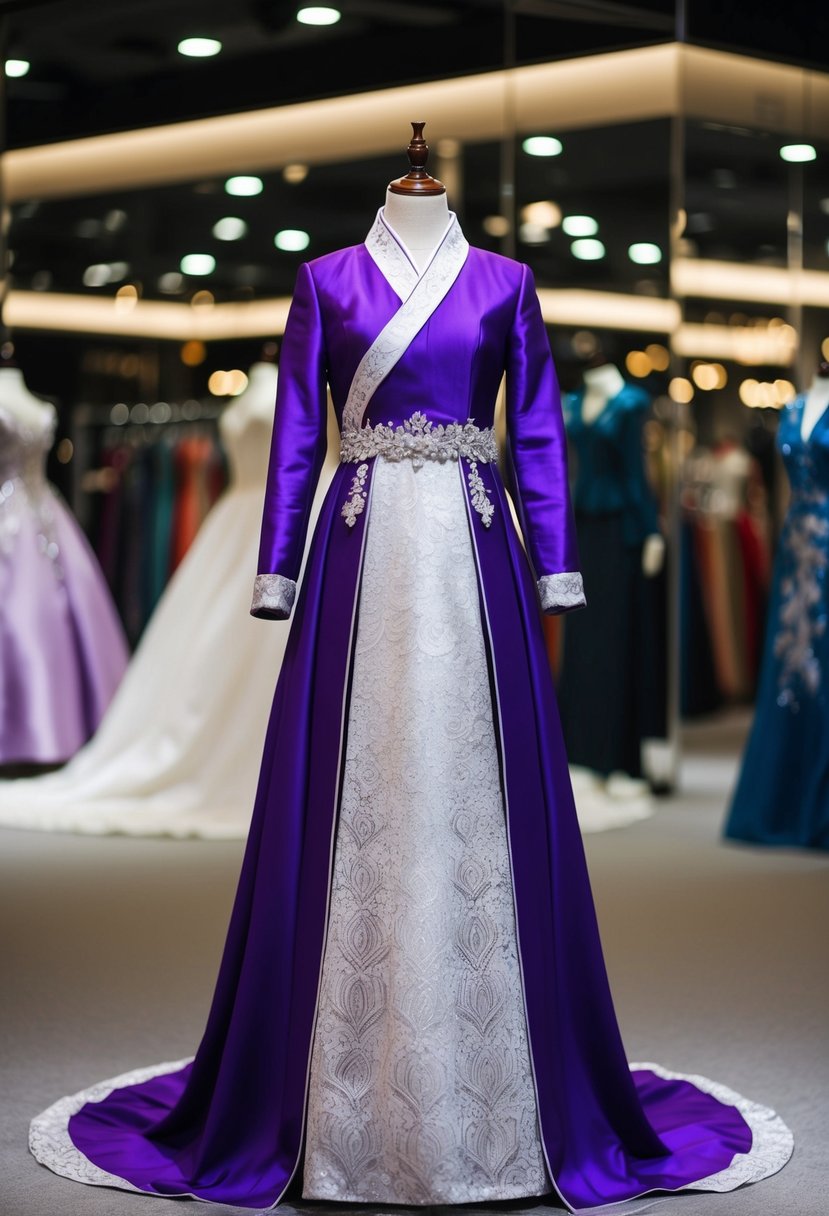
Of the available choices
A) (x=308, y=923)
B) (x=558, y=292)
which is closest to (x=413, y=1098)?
(x=308, y=923)

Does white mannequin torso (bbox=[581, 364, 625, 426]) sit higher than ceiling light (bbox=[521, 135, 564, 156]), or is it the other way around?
ceiling light (bbox=[521, 135, 564, 156])

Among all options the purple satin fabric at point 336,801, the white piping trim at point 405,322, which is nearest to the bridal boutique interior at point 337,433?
the purple satin fabric at point 336,801

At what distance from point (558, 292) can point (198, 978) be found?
13.0 feet

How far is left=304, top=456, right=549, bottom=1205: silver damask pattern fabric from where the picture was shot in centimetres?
241

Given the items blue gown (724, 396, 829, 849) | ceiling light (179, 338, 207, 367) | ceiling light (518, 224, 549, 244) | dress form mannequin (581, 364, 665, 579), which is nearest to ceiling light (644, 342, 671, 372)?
dress form mannequin (581, 364, 665, 579)

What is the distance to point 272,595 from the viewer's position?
254 cm

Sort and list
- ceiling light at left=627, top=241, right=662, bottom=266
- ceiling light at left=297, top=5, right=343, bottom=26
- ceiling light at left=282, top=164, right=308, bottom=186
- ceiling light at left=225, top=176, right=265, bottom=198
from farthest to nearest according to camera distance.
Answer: ceiling light at left=225, top=176, right=265, bottom=198 → ceiling light at left=282, top=164, right=308, bottom=186 → ceiling light at left=627, top=241, right=662, bottom=266 → ceiling light at left=297, top=5, right=343, bottom=26

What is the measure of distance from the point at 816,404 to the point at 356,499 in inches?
126

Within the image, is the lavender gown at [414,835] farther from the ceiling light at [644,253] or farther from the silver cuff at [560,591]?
the ceiling light at [644,253]

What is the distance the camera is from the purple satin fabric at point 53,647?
6.38 metres

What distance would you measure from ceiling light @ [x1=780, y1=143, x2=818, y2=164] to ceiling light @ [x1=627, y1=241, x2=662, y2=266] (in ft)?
3.61

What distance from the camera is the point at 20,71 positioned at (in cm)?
687

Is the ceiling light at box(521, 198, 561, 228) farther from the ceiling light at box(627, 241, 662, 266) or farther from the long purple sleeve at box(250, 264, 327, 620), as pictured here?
the long purple sleeve at box(250, 264, 327, 620)

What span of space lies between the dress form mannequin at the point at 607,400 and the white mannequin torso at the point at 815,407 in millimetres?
1057
